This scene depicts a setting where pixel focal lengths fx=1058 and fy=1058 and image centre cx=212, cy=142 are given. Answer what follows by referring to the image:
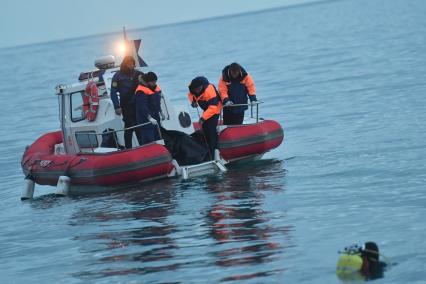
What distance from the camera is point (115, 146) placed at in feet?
56.1

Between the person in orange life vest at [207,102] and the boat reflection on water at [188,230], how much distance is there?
0.73 metres

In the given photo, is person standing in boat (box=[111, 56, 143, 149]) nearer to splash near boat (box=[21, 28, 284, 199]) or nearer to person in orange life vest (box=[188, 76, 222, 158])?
splash near boat (box=[21, 28, 284, 199])

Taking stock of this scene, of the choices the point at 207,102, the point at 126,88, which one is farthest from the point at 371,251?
the point at 126,88

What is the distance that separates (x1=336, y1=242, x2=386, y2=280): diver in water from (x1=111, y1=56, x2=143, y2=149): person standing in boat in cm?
701

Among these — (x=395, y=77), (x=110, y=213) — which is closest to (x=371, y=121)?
(x=110, y=213)

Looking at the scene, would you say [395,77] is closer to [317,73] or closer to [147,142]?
[317,73]

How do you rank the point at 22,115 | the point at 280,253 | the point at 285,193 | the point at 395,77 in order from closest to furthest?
the point at 280,253 → the point at 285,193 → the point at 395,77 → the point at 22,115

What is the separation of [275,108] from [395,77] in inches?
211

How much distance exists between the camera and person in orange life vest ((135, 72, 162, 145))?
16.1 metres

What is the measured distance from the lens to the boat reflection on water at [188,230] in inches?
440

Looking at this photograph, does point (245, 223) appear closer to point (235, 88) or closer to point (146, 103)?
point (146, 103)

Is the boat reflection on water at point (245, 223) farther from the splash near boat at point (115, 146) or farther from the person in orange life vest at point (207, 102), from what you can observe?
the person in orange life vest at point (207, 102)

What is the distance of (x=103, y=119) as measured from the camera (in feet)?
55.7

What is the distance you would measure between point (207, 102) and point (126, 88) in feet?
4.31
